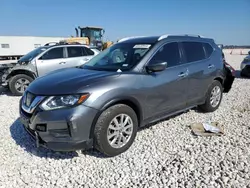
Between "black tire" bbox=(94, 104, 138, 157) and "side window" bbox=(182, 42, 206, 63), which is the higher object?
"side window" bbox=(182, 42, 206, 63)

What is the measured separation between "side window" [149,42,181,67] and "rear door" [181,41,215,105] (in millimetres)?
247

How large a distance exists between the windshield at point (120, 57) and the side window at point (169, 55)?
209mm

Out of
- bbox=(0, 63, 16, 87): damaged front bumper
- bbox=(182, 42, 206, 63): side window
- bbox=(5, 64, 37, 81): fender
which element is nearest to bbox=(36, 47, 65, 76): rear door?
bbox=(5, 64, 37, 81): fender

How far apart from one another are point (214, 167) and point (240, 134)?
1.38 m

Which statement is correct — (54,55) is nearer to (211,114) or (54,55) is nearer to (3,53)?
(211,114)

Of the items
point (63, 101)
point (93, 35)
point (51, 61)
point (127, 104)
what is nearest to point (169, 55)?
point (127, 104)

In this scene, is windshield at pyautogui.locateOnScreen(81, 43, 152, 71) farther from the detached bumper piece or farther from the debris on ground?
the detached bumper piece

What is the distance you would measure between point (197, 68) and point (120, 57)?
1636 mm

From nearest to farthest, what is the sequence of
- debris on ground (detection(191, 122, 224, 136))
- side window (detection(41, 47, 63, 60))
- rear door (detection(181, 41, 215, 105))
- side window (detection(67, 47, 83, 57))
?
debris on ground (detection(191, 122, 224, 136)), rear door (detection(181, 41, 215, 105)), side window (detection(41, 47, 63, 60)), side window (detection(67, 47, 83, 57))

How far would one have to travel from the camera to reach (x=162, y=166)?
2.98m

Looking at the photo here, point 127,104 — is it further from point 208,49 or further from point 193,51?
point 208,49

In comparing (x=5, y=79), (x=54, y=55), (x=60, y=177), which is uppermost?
(x=54, y=55)

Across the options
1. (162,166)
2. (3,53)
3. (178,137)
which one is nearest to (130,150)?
(162,166)

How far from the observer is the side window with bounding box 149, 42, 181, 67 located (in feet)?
12.3
